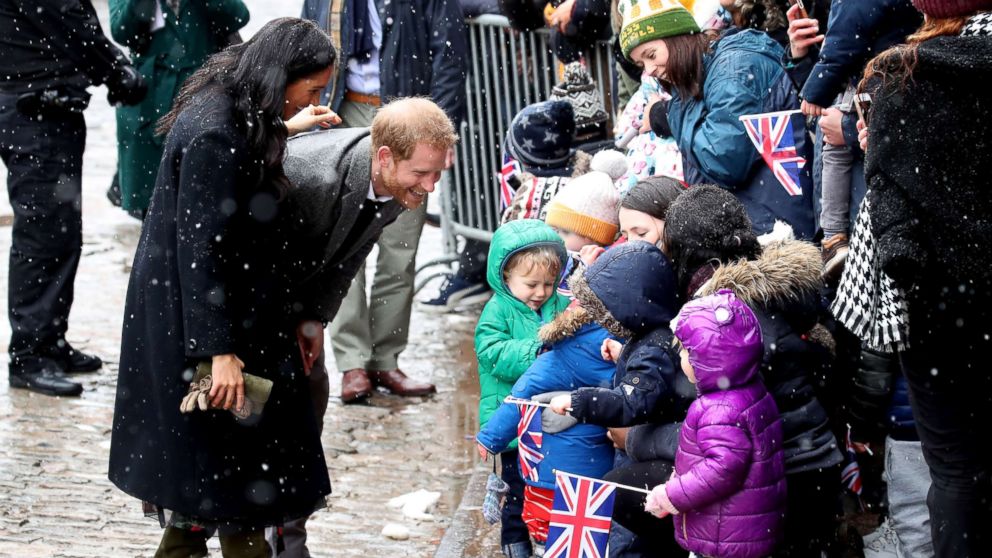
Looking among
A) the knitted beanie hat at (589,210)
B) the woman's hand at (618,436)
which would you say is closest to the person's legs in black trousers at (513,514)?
the woman's hand at (618,436)

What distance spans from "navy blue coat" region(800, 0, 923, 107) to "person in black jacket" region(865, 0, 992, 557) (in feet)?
2.85

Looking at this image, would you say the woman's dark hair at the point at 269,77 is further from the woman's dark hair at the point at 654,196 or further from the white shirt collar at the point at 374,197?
the woman's dark hair at the point at 654,196

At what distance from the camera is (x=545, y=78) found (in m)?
8.27

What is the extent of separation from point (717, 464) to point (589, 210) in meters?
1.82

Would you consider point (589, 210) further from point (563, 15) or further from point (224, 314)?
point (563, 15)

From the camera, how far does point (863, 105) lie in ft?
14.0

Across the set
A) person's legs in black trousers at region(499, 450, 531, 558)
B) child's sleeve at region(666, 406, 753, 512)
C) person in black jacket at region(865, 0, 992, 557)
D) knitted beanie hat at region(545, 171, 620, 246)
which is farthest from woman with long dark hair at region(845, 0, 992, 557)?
knitted beanie hat at region(545, 171, 620, 246)

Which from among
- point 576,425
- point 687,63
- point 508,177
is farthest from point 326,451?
point 687,63

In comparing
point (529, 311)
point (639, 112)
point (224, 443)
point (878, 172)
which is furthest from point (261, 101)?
point (639, 112)

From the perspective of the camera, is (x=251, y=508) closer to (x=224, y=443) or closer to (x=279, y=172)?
(x=224, y=443)

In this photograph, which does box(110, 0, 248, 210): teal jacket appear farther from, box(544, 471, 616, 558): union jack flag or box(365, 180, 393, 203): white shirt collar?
box(544, 471, 616, 558): union jack flag

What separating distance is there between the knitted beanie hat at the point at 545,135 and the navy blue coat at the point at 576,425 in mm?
1755

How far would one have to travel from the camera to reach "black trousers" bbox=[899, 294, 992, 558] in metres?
3.84

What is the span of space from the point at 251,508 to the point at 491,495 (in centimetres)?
102
